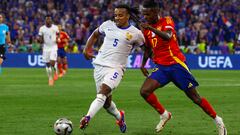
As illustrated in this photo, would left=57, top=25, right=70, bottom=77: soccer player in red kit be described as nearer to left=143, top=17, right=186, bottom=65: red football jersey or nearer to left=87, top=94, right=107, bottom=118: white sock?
left=143, top=17, right=186, bottom=65: red football jersey

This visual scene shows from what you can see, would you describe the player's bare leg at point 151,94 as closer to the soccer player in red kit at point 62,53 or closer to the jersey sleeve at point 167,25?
the jersey sleeve at point 167,25

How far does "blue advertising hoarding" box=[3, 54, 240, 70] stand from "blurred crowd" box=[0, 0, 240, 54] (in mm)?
911

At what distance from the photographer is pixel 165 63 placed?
Answer: 476 inches

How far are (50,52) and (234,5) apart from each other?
20.9 metres

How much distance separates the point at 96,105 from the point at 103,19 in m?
36.2

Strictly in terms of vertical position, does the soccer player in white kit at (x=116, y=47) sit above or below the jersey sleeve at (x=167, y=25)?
below

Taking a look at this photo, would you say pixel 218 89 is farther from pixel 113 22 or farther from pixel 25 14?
pixel 25 14

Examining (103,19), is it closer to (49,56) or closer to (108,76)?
(49,56)

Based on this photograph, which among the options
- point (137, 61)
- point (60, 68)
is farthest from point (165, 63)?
point (137, 61)

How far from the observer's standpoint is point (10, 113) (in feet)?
49.6

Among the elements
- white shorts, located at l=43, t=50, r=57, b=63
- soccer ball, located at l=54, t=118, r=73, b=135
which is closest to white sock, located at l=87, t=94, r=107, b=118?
soccer ball, located at l=54, t=118, r=73, b=135

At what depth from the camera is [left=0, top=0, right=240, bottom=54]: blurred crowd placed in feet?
142

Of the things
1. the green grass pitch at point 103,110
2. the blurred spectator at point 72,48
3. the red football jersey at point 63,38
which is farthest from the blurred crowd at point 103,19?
the green grass pitch at point 103,110

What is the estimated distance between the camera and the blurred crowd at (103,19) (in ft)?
142
